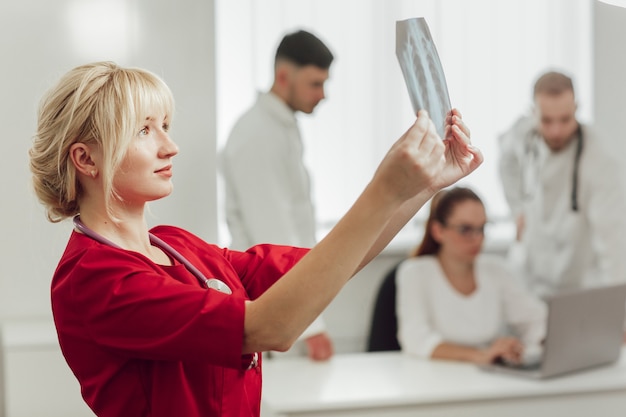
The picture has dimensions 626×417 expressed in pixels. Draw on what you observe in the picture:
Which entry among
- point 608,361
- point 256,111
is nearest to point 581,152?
point 608,361

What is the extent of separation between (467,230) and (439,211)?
0.14m

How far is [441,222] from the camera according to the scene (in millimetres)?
3377

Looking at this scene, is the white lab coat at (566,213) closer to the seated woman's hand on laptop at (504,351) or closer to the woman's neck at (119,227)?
the seated woman's hand on laptop at (504,351)

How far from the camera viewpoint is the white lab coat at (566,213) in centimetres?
373

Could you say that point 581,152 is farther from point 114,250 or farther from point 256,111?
point 114,250

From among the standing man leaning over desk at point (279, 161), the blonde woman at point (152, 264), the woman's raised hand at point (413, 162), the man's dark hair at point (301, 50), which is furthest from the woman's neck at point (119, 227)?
the man's dark hair at point (301, 50)

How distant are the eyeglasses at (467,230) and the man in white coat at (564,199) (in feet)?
2.09

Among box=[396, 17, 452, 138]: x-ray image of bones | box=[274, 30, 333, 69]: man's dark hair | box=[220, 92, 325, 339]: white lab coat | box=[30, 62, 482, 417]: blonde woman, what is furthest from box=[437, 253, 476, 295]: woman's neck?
box=[396, 17, 452, 138]: x-ray image of bones

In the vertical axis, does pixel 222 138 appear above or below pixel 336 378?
above

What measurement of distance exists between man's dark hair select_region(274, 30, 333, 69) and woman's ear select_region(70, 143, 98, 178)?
235 cm

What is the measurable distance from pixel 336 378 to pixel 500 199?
2.13 metres

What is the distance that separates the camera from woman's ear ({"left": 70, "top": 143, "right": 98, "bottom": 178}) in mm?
1164

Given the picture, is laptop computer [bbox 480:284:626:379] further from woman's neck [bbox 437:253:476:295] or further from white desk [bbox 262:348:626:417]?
woman's neck [bbox 437:253:476:295]

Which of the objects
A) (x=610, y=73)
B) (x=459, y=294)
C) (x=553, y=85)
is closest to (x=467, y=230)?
(x=459, y=294)
